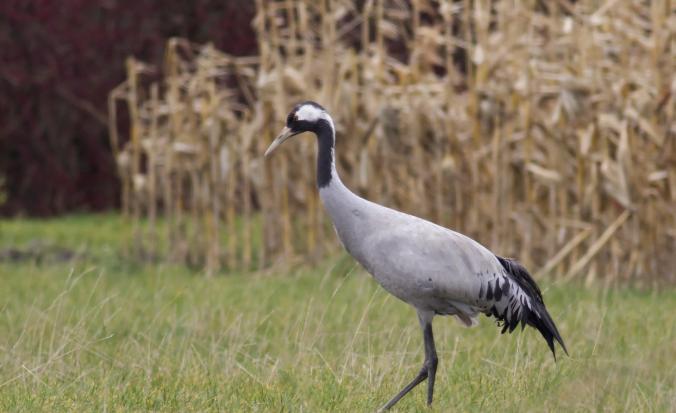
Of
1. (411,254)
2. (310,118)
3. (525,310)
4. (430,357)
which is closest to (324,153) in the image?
(310,118)

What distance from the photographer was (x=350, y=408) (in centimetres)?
553

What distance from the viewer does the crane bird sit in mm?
5566

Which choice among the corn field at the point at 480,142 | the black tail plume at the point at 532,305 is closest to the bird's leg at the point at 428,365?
the black tail plume at the point at 532,305

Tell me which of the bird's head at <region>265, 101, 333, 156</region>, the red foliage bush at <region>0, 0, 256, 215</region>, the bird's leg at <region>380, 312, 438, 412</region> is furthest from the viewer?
the red foliage bush at <region>0, 0, 256, 215</region>

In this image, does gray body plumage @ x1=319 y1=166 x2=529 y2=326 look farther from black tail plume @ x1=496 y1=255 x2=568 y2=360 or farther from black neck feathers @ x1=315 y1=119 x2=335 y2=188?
black tail plume @ x1=496 y1=255 x2=568 y2=360

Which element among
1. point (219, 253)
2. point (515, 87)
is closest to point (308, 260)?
point (219, 253)

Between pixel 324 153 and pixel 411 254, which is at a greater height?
pixel 324 153

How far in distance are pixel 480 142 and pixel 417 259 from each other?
463 centimetres

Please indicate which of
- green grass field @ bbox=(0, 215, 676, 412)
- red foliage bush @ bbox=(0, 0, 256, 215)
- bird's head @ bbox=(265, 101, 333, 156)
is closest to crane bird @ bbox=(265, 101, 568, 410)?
bird's head @ bbox=(265, 101, 333, 156)

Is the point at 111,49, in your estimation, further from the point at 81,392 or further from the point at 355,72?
the point at 81,392

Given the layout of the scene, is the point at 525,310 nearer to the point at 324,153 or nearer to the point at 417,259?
the point at 417,259

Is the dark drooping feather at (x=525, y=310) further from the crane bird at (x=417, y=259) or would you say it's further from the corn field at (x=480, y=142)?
the corn field at (x=480, y=142)

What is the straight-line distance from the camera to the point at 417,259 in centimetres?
555

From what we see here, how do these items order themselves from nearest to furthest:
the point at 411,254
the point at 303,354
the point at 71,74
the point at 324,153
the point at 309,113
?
1. the point at 411,254
2. the point at 324,153
3. the point at 309,113
4. the point at 303,354
5. the point at 71,74
